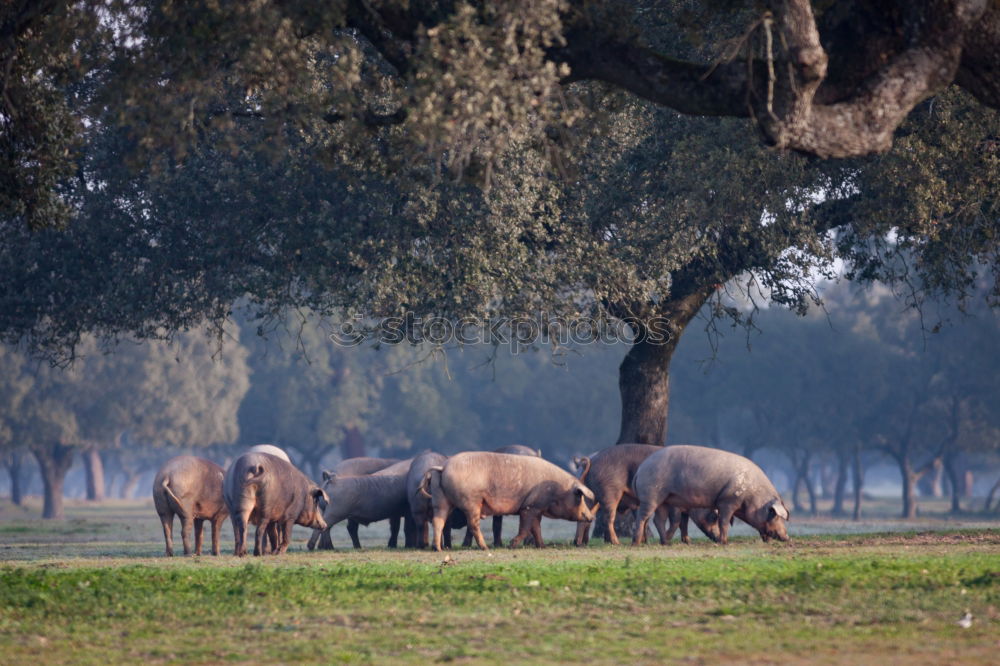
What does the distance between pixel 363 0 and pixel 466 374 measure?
68052 millimetres

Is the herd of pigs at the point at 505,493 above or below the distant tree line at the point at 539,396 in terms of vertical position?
below

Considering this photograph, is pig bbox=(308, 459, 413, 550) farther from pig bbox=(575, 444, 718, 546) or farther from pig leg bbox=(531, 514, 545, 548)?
pig bbox=(575, 444, 718, 546)

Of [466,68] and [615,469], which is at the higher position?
[466,68]

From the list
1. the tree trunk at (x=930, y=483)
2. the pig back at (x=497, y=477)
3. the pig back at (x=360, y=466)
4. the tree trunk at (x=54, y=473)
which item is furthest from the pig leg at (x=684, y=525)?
the tree trunk at (x=930, y=483)

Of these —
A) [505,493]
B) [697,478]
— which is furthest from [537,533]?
[697,478]

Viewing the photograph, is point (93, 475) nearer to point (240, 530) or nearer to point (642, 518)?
point (240, 530)

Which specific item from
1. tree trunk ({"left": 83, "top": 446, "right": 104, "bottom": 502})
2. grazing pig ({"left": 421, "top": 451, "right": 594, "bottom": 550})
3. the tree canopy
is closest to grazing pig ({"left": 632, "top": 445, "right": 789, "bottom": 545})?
grazing pig ({"left": 421, "top": 451, "right": 594, "bottom": 550})

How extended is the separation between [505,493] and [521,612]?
12738 mm

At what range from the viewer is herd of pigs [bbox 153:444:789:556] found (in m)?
23.8

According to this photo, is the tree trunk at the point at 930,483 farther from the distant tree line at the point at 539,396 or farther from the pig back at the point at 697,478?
the pig back at the point at 697,478

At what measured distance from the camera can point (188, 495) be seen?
24.6 meters

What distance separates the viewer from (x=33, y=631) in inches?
431

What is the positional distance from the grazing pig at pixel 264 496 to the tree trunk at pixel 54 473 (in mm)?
47072

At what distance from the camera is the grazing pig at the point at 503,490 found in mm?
24062
